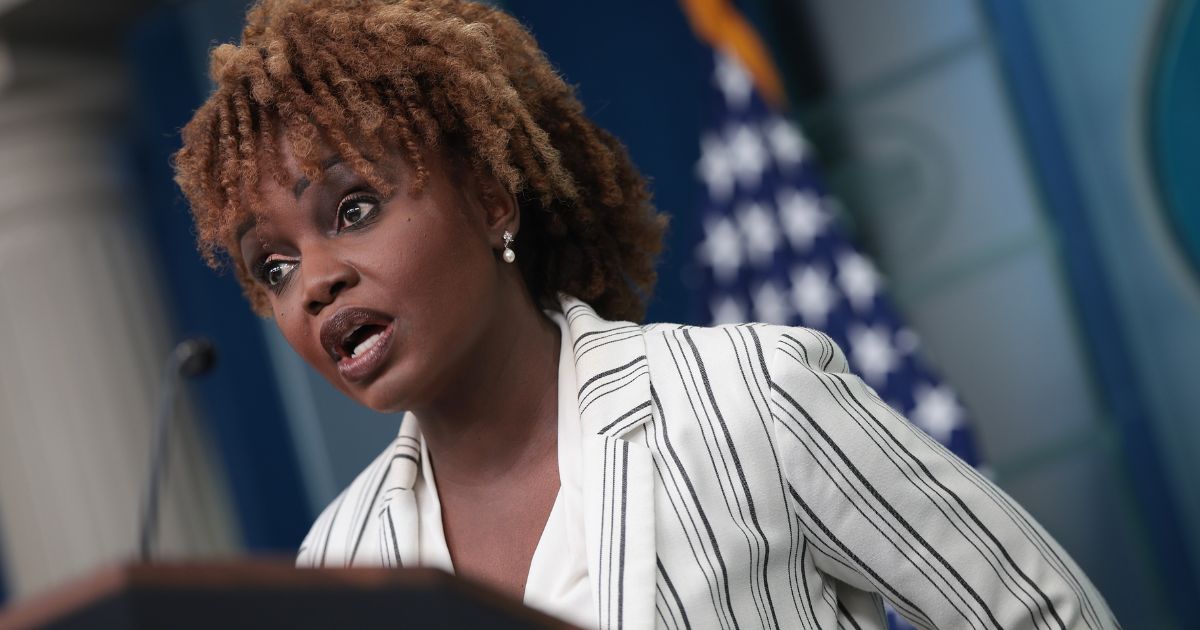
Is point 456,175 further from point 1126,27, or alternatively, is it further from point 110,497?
point 110,497

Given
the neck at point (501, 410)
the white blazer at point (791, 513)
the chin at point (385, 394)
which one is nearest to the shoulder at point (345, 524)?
the neck at point (501, 410)

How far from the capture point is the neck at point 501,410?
1.52m

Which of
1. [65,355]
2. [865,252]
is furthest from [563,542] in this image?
[65,355]

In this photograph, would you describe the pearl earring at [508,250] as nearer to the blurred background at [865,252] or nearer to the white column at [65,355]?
the blurred background at [865,252]

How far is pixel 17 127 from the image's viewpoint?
4625 millimetres

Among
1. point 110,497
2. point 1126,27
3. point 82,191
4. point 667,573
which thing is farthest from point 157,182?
point 667,573

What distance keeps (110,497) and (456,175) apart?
354 cm

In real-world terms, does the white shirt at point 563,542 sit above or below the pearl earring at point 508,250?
below

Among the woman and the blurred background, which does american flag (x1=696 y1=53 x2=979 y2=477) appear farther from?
the woman

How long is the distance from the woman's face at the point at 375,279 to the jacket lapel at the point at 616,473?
146mm

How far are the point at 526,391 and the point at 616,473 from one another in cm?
20

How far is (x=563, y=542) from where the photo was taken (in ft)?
4.72

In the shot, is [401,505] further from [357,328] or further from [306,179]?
[306,179]

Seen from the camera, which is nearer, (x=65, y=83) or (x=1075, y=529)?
(x=1075, y=529)
